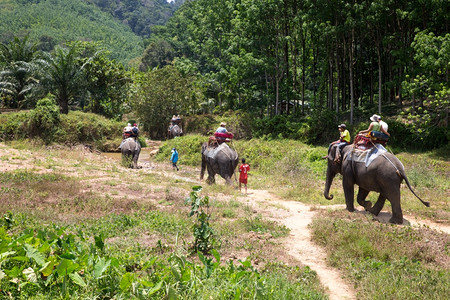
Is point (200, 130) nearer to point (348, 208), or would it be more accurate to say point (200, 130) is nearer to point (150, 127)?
point (150, 127)

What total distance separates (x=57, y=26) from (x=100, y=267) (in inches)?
4197

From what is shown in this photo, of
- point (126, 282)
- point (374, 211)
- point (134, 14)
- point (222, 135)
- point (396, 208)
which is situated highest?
point (134, 14)

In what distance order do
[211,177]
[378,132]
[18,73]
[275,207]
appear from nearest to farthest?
1. [378,132]
2. [275,207]
3. [211,177]
4. [18,73]

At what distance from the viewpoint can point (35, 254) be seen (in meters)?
4.44

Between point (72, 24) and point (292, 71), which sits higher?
point (72, 24)

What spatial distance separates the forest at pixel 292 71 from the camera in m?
20.1

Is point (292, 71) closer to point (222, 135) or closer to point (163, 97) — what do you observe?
point (163, 97)

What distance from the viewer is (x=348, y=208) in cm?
1042

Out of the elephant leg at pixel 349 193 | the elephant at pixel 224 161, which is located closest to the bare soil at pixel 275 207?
the elephant leg at pixel 349 193

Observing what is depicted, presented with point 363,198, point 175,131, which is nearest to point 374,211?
point 363,198

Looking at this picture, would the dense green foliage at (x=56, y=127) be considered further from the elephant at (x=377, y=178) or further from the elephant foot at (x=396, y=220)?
the elephant foot at (x=396, y=220)

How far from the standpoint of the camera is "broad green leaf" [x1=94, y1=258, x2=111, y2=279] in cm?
423

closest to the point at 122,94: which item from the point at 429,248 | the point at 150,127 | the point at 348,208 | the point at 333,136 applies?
the point at 150,127

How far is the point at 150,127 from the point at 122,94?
4.87m
